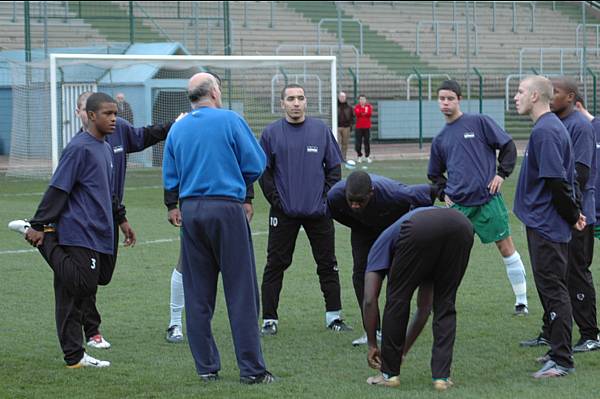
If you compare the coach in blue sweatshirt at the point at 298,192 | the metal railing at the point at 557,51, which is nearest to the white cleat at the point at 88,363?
the coach in blue sweatshirt at the point at 298,192

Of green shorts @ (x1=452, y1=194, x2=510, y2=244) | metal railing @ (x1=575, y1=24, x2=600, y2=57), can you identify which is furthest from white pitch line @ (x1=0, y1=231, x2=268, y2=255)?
metal railing @ (x1=575, y1=24, x2=600, y2=57)

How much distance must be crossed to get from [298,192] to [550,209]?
7.89 ft


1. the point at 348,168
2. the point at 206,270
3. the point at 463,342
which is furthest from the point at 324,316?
the point at 348,168

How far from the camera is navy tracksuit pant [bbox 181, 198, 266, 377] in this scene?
23.4 ft

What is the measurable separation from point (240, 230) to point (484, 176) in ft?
10.9

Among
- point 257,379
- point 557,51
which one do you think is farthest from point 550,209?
point 557,51

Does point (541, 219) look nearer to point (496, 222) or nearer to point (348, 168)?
point (496, 222)

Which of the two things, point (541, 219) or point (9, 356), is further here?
point (9, 356)

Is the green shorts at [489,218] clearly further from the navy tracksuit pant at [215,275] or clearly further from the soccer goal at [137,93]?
the soccer goal at [137,93]

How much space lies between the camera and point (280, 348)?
333 inches

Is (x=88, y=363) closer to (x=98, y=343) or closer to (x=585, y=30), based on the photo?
(x=98, y=343)

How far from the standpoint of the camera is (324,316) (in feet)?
31.7

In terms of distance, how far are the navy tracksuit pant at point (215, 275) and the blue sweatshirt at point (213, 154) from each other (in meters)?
0.09

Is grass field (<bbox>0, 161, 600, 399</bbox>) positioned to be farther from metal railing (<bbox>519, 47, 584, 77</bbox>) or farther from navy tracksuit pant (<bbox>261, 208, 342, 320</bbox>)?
metal railing (<bbox>519, 47, 584, 77</bbox>)
